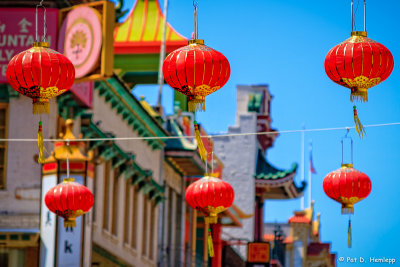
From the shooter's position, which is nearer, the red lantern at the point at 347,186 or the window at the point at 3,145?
the red lantern at the point at 347,186

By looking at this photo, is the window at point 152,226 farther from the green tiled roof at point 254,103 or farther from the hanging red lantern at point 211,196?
the green tiled roof at point 254,103

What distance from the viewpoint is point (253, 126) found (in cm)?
6003

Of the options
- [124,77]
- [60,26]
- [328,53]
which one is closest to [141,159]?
[124,77]

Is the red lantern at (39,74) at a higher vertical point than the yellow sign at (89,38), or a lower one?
lower

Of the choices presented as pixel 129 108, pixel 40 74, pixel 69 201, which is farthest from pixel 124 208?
pixel 40 74

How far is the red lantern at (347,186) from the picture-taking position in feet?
95.3

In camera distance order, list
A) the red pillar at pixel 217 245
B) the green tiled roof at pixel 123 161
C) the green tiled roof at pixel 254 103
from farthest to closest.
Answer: the green tiled roof at pixel 254 103 < the red pillar at pixel 217 245 < the green tiled roof at pixel 123 161

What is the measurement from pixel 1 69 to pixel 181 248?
14529mm

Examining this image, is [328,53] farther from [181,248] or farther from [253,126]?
[253,126]

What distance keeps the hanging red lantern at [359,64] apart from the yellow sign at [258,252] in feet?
92.4

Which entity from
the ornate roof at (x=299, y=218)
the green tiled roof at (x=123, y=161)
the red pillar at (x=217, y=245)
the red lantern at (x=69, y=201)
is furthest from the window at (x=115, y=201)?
the ornate roof at (x=299, y=218)

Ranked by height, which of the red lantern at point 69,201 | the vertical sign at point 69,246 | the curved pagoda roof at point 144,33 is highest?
the curved pagoda roof at point 144,33

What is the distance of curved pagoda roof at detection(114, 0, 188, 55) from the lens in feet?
143

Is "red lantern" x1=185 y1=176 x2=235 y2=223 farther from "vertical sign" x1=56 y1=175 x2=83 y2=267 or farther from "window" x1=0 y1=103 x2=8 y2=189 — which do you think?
"window" x1=0 y1=103 x2=8 y2=189
